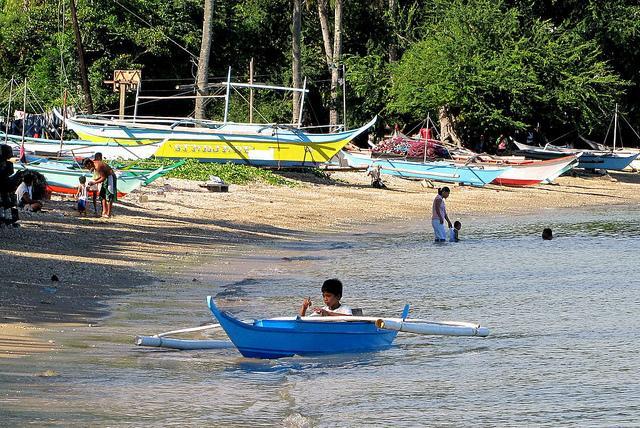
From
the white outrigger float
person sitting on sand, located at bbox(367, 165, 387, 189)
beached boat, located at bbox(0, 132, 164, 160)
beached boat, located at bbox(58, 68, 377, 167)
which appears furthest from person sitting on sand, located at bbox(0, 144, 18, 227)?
person sitting on sand, located at bbox(367, 165, 387, 189)

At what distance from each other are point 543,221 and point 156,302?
2076 centimetres

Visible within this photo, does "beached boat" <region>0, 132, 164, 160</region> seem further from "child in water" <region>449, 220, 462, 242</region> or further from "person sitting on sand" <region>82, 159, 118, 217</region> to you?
"child in water" <region>449, 220, 462, 242</region>

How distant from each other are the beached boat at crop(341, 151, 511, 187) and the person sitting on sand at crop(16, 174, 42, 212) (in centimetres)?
2018

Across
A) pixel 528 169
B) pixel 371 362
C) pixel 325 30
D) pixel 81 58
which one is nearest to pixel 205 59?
pixel 81 58

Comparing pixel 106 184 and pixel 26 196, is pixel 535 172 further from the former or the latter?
pixel 26 196

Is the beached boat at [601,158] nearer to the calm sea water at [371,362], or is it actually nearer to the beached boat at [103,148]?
the beached boat at [103,148]

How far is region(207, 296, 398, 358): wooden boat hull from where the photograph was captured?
40.4 feet

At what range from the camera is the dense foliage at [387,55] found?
4628 cm

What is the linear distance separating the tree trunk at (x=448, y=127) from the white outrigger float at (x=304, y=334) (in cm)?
3556

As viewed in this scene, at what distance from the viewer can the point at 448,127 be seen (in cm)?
4888

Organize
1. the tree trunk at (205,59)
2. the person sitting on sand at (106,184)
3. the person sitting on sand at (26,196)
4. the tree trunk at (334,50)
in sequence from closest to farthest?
the person sitting on sand at (26,196) → the person sitting on sand at (106,184) → the tree trunk at (205,59) → the tree trunk at (334,50)

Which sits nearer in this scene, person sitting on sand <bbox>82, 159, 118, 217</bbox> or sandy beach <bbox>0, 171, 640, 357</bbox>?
sandy beach <bbox>0, 171, 640, 357</bbox>

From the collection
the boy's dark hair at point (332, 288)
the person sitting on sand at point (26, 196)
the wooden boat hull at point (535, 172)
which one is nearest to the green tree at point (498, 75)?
the wooden boat hull at point (535, 172)

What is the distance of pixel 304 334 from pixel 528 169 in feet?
104
